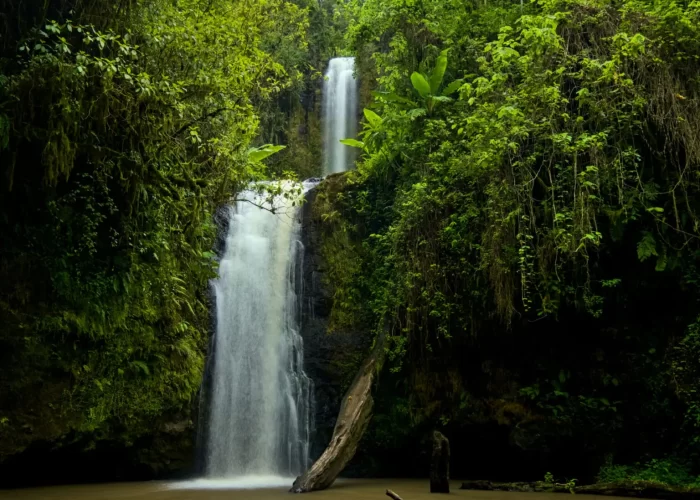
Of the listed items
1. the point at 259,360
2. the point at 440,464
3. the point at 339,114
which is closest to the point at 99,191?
the point at 440,464

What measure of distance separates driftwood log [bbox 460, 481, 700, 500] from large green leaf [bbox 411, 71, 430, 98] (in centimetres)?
672

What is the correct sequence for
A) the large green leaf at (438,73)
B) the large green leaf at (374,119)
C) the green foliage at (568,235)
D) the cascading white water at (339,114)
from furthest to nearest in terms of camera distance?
the cascading white water at (339,114)
the large green leaf at (374,119)
the large green leaf at (438,73)
the green foliage at (568,235)

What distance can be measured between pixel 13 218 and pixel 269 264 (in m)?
6.08

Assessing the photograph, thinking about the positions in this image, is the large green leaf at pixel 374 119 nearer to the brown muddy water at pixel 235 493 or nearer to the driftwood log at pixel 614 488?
the brown muddy water at pixel 235 493

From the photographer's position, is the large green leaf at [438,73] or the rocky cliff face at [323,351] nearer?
the rocky cliff face at [323,351]

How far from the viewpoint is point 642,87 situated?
8.09 meters

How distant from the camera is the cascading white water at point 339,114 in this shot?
19.9m

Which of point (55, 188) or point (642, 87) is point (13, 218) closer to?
point (55, 188)

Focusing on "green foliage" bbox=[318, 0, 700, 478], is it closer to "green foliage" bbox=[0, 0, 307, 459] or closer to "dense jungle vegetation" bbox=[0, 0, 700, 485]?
"dense jungle vegetation" bbox=[0, 0, 700, 485]

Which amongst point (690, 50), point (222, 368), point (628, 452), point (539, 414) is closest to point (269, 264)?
point (222, 368)

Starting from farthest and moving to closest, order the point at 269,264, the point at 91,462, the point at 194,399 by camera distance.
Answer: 1. the point at 269,264
2. the point at 194,399
3. the point at 91,462

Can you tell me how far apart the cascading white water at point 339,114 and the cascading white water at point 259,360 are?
7311 millimetres

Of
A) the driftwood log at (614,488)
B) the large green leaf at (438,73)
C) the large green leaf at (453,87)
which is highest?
the large green leaf at (438,73)

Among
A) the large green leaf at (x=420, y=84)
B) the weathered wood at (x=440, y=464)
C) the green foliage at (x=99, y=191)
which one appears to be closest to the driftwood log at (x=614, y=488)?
the weathered wood at (x=440, y=464)
